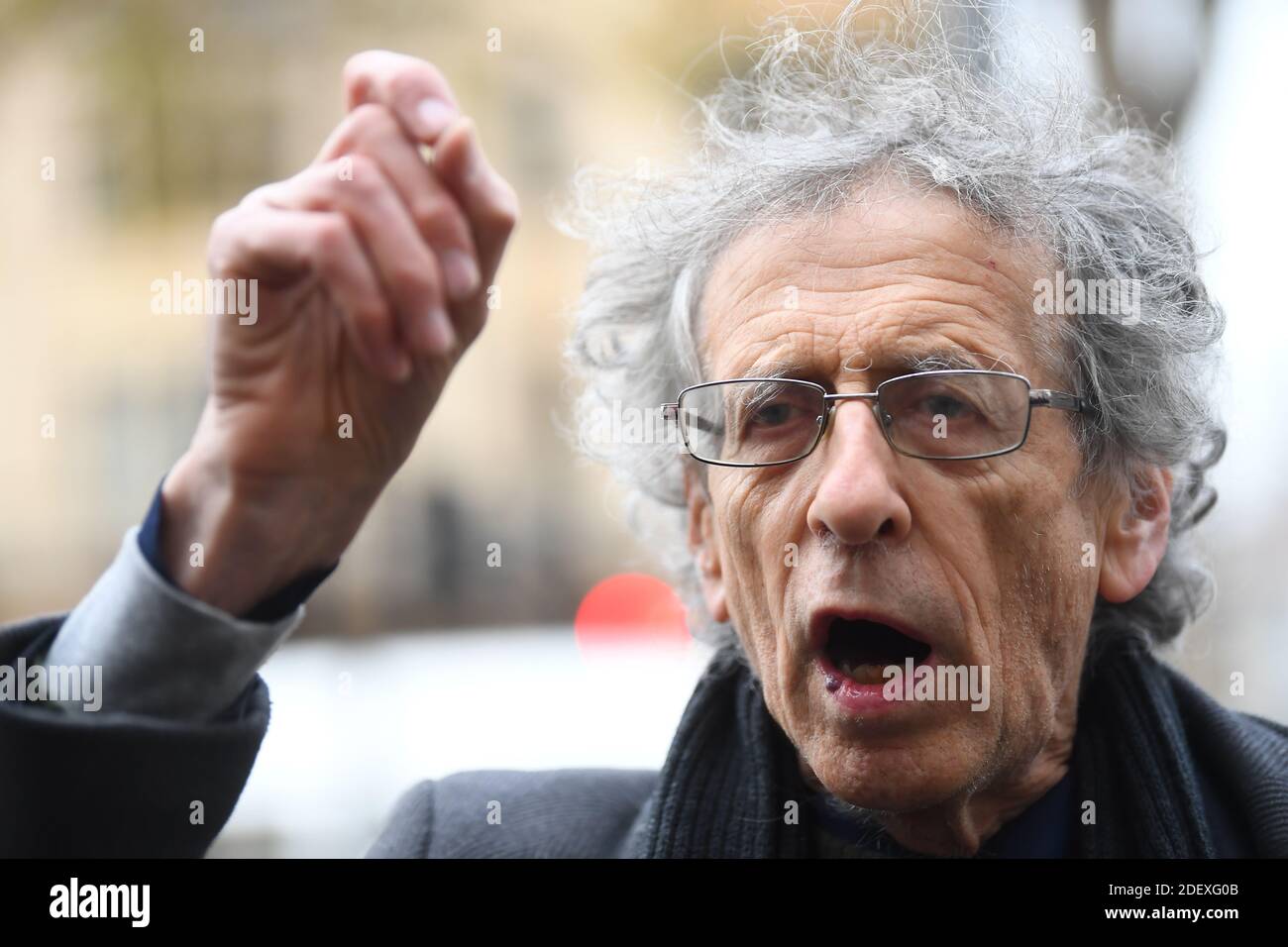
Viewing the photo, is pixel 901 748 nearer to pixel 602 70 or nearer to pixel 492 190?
pixel 492 190

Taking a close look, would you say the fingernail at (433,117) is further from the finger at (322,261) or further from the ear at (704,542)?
the ear at (704,542)

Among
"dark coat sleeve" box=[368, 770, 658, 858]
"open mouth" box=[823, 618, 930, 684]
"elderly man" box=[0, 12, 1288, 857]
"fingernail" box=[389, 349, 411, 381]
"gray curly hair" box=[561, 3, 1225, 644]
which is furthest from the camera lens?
"dark coat sleeve" box=[368, 770, 658, 858]

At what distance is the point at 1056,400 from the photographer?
224cm

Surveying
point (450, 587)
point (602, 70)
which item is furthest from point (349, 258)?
point (450, 587)

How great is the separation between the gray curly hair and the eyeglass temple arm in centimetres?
4

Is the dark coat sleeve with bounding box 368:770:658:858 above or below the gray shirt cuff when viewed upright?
below

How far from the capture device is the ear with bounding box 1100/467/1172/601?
239 centimetres

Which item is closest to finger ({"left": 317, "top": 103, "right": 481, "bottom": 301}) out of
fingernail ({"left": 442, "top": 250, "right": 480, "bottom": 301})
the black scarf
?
fingernail ({"left": 442, "top": 250, "right": 480, "bottom": 301})

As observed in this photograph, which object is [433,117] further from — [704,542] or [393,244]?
[704,542]

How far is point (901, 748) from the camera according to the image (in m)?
2.09

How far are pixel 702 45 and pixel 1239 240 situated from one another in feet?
13.0

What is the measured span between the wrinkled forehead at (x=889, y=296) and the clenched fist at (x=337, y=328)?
2.50 feet

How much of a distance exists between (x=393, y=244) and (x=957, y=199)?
1.20m

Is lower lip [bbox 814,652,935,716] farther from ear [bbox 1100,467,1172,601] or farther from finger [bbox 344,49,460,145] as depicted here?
finger [bbox 344,49,460,145]
